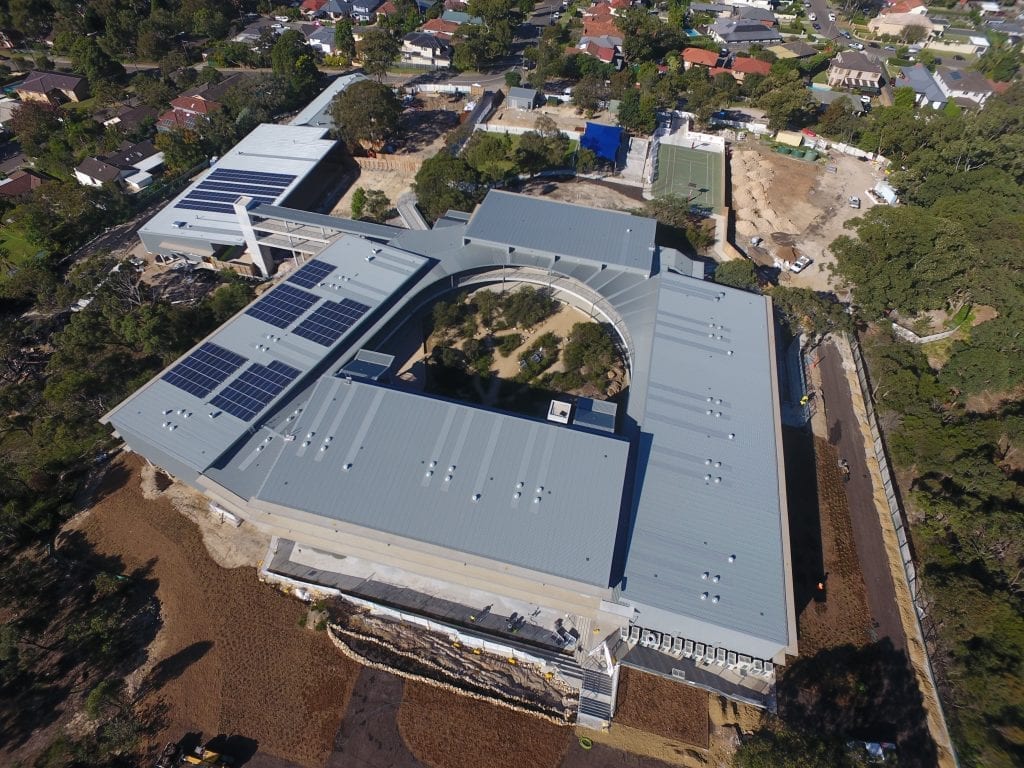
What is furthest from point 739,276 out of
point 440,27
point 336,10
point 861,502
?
point 336,10

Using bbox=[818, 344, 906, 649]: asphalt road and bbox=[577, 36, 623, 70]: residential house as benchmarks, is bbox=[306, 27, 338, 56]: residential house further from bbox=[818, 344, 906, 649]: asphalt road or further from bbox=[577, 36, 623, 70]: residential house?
bbox=[818, 344, 906, 649]: asphalt road

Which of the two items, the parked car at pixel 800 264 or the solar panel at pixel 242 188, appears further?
the solar panel at pixel 242 188

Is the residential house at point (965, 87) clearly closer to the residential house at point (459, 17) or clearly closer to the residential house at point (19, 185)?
the residential house at point (459, 17)

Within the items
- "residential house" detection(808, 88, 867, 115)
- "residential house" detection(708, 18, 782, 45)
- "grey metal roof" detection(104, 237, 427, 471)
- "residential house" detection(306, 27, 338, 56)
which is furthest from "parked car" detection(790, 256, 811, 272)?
"residential house" detection(306, 27, 338, 56)

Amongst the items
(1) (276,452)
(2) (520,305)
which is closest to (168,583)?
(1) (276,452)

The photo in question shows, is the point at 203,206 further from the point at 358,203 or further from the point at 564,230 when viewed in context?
the point at 564,230

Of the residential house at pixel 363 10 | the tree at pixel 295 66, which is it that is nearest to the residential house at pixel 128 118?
the tree at pixel 295 66
